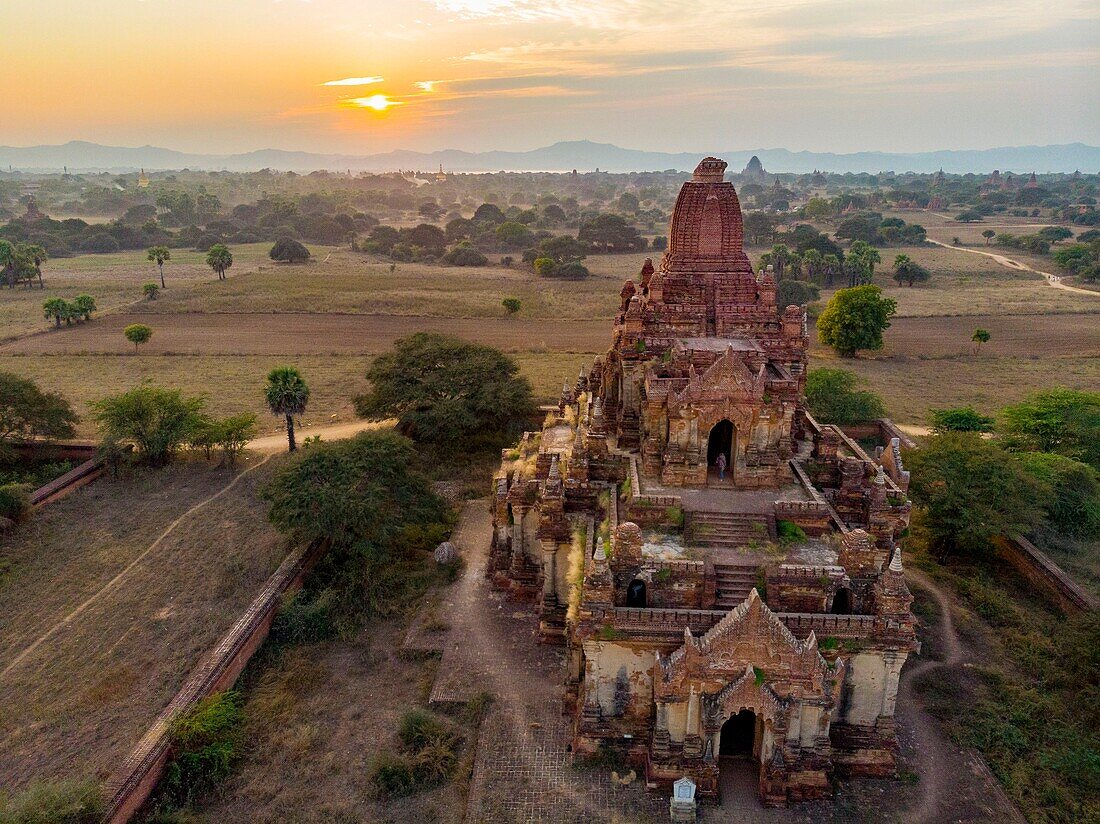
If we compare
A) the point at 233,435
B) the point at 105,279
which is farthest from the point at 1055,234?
the point at 105,279

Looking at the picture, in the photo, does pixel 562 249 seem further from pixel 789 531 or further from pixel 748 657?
pixel 748 657

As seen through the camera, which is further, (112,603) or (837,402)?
(837,402)

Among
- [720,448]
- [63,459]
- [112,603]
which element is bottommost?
[112,603]

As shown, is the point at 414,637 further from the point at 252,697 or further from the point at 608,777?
the point at 608,777

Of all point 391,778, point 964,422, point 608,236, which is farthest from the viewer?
point 608,236

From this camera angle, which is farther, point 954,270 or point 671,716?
point 954,270

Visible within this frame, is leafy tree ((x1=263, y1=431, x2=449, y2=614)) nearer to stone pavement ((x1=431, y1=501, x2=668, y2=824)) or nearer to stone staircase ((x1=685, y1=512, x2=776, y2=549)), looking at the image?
stone pavement ((x1=431, y1=501, x2=668, y2=824))

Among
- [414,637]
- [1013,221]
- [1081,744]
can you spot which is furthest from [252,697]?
[1013,221]
